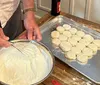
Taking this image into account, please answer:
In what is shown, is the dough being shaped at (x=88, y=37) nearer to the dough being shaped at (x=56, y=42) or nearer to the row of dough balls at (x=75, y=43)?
the row of dough balls at (x=75, y=43)

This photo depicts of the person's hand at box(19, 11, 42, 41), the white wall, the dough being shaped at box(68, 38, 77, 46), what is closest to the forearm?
the person's hand at box(19, 11, 42, 41)

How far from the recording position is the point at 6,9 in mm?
1048

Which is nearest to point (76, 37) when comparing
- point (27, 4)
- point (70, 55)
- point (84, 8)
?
point (70, 55)

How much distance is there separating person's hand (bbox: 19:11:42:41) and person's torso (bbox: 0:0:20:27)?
9 centimetres

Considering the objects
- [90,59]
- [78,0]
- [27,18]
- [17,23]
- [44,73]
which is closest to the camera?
[44,73]

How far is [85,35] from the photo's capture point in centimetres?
104

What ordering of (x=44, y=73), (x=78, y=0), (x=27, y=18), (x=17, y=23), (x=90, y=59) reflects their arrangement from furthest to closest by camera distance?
(x=78, y=0)
(x=17, y=23)
(x=27, y=18)
(x=90, y=59)
(x=44, y=73)

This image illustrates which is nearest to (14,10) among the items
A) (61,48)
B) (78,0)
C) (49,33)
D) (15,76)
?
(49,33)

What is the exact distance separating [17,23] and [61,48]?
1.14 ft

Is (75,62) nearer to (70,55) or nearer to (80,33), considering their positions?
(70,55)

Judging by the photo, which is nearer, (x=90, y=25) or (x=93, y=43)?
(x=93, y=43)

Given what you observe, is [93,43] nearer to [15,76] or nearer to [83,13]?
[15,76]

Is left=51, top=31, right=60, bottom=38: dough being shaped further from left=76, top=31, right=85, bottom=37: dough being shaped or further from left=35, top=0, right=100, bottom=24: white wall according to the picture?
left=35, top=0, right=100, bottom=24: white wall

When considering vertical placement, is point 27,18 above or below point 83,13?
above
